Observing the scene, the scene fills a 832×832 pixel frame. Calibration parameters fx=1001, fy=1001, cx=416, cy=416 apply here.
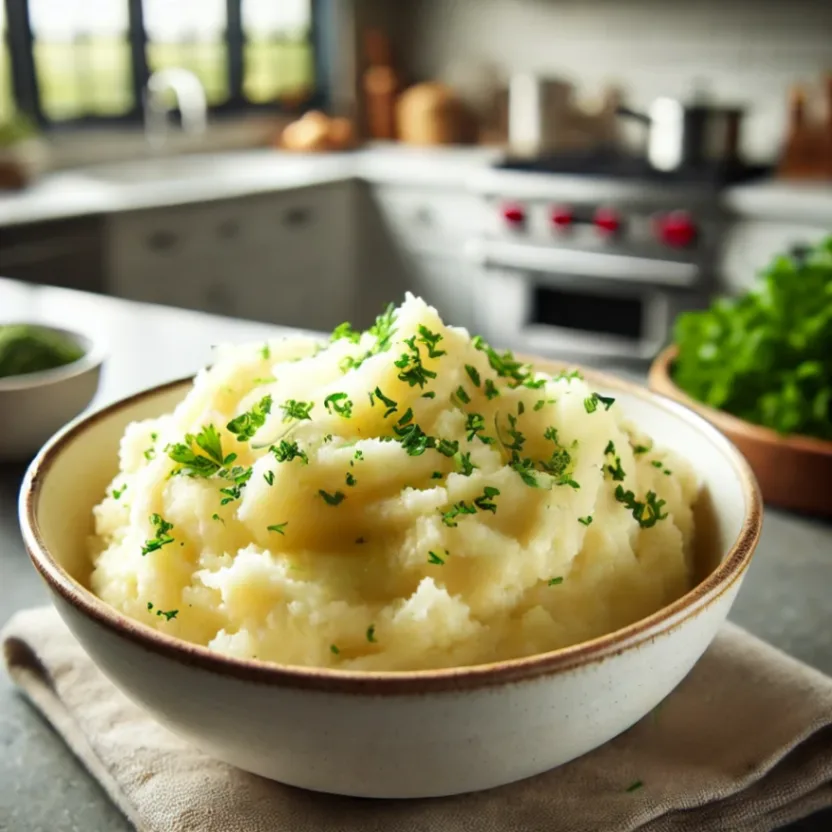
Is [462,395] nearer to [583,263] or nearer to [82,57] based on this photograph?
[583,263]

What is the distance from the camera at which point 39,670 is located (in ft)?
2.69

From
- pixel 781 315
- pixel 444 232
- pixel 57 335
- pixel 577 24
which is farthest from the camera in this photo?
Answer: pixel 577 24

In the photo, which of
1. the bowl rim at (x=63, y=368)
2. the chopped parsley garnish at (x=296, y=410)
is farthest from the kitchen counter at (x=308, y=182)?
the chopped parsley garnish at (x=296, y=410)

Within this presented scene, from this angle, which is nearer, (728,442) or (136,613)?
(136,613)

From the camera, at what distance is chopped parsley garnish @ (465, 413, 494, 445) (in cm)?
73

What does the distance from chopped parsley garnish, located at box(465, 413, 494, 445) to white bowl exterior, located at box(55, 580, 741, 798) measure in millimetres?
200

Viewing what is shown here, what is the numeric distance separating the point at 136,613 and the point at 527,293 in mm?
3397

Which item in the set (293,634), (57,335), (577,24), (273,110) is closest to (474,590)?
(293,634)

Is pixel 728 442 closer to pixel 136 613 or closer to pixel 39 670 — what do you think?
pixel 136 613

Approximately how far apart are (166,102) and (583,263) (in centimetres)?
212

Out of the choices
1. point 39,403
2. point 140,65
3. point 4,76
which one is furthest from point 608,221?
point 39,403

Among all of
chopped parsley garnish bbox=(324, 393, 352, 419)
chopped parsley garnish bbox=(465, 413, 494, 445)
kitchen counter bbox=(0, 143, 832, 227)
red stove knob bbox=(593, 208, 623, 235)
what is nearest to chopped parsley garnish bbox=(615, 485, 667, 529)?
chopped parsley garnish bbox=(465, 413, 494, 445)

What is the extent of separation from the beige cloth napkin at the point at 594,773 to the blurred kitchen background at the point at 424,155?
280 centimetres

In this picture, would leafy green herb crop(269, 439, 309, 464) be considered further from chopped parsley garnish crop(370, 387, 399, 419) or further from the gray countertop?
the gray countertop
